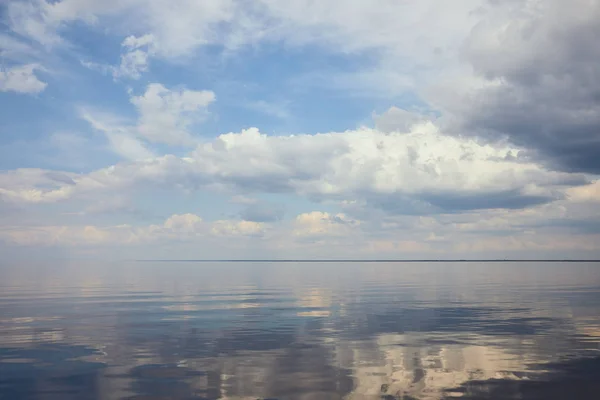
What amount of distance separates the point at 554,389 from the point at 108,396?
725 inches

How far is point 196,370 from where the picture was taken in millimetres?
23969

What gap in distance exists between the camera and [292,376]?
2273 cm

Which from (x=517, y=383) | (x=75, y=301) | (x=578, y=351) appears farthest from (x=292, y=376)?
(x=75, y=301)

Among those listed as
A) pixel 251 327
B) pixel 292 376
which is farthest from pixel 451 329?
pixel 292 376

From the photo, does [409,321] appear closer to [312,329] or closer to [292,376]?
[312,329]

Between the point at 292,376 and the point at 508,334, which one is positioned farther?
the point at 508,334

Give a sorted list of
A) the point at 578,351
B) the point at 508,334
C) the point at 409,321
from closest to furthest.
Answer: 1. the point at 578,351
2. the point at 508,334
3. the point at 409,321

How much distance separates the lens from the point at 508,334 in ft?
113

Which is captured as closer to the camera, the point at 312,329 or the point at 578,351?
the point at 578,351

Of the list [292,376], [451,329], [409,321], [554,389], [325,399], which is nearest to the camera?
[325,399]

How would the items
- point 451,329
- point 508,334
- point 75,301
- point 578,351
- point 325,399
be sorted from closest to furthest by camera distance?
point 325,399 → point 578,351 → point 508,334 → point 451,329 → point 75,301

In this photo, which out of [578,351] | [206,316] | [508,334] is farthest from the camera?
[206,316]

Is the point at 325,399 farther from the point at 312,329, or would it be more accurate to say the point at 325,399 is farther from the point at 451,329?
the point at 451,329

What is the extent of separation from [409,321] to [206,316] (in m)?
18.2
